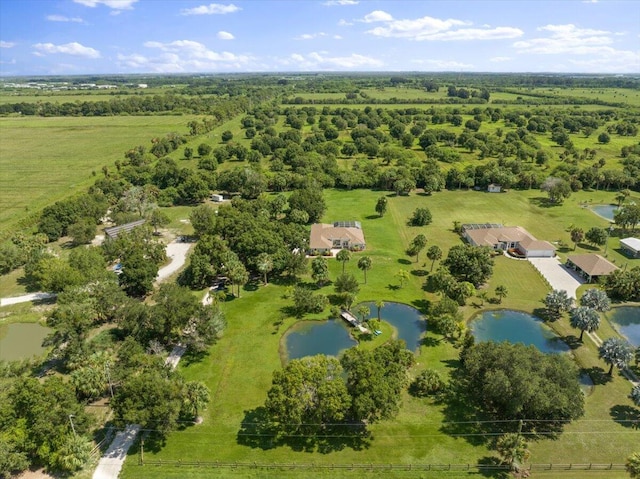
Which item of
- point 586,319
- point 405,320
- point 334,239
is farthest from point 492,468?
point 334,239

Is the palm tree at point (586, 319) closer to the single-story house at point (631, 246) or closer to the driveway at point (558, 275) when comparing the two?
the driveway at point (558, 275)

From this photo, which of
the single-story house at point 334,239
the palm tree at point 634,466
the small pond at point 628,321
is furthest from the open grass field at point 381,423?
the small pond at point 628,321

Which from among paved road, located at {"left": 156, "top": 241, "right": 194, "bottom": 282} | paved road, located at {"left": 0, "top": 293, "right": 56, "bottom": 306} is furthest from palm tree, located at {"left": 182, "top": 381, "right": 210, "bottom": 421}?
paved road, located at {"left": 0, "top": 293, "right": 56, "bottom": 306}

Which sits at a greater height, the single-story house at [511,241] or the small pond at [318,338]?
the single-story house at [511,241]

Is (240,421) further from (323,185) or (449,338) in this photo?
(323,185)

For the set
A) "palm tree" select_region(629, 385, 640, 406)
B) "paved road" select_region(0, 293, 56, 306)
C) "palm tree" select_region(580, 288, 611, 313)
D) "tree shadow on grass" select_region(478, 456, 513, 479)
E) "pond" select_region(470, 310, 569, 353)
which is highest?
"palm tree" select_region(580, 288, 611, 313)

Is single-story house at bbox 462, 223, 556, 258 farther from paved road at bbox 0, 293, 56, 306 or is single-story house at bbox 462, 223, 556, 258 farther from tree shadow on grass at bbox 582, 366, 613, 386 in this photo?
paved road at bbox 0, 293, 56, 306
